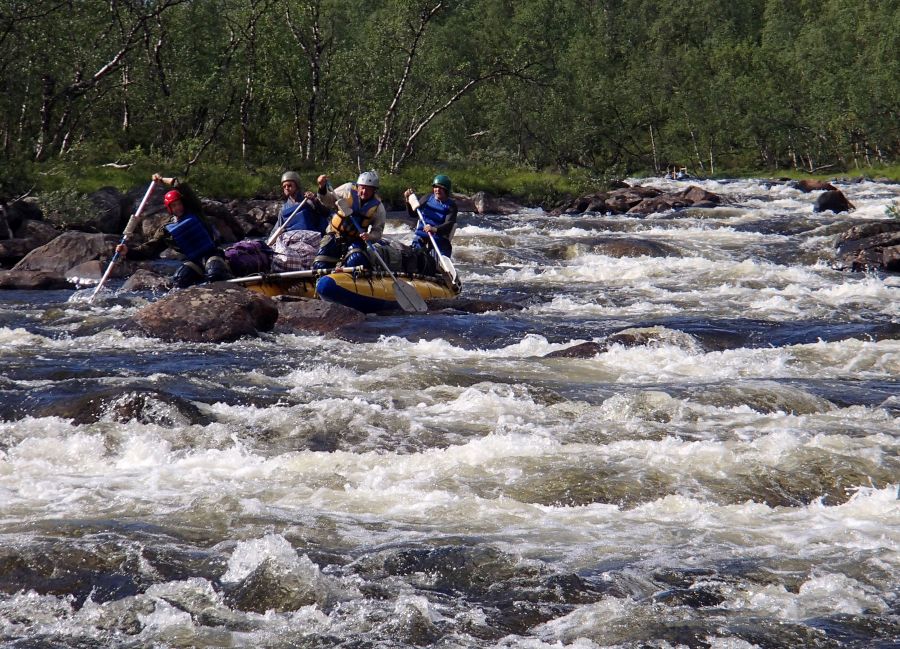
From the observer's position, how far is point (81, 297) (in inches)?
628

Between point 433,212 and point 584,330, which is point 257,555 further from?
point 433,212

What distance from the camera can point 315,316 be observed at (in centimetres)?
1353

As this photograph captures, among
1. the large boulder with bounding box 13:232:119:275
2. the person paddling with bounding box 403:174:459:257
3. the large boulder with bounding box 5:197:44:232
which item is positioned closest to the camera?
the person paddling with bounding box 403:174:459:257

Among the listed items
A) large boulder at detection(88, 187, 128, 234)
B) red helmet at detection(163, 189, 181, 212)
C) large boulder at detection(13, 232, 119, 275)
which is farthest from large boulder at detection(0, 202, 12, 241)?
red helmet at detection(163, 189, 181, 212)

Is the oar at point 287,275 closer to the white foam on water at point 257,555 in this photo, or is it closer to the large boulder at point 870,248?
the white foam on water at point 257,555

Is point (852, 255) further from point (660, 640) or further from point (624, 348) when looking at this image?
point (660, 640)

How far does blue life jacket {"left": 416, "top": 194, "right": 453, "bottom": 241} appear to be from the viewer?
1716 centimetres

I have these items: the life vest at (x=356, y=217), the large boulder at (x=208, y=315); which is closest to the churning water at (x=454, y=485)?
the large boulder at (x=208, y=315)

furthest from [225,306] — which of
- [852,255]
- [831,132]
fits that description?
[831,132]

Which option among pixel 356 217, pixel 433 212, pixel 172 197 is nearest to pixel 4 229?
pixel 172 197

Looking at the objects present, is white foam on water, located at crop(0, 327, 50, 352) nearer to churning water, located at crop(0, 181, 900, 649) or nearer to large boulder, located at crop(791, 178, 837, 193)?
churning water, located at crop(0, 181, 900, 649)

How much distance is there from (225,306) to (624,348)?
182 inches

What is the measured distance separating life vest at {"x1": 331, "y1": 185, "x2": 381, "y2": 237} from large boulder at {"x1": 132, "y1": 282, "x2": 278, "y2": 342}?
201cm

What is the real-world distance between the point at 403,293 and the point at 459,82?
26603mm
